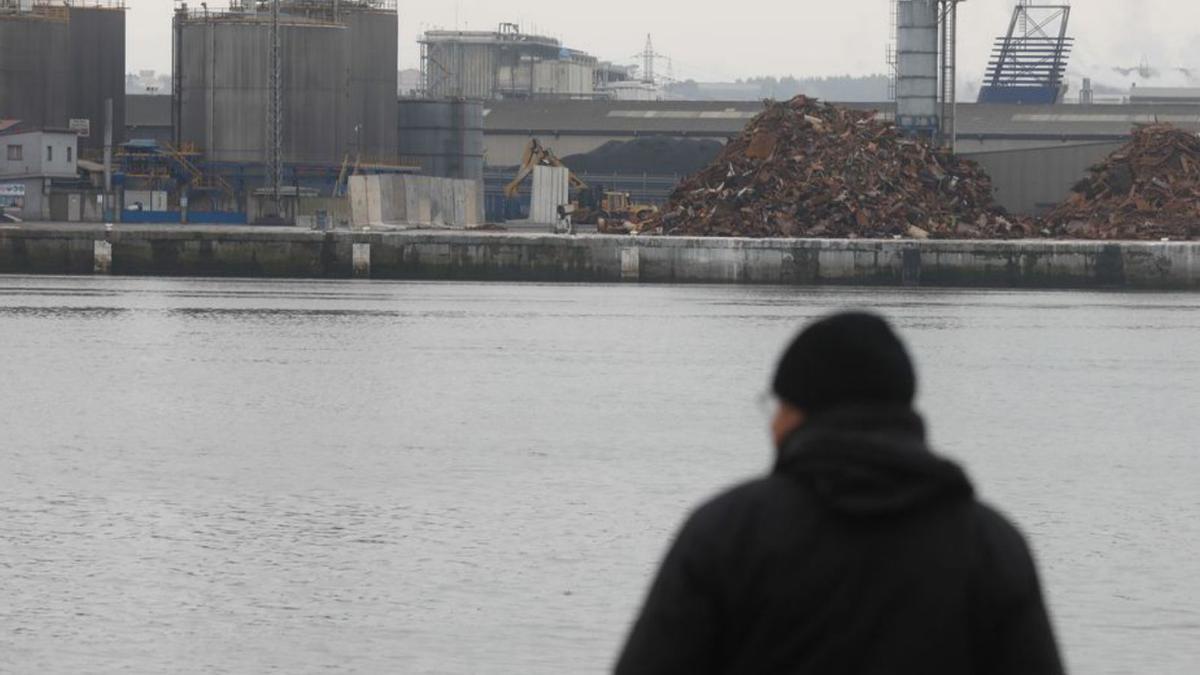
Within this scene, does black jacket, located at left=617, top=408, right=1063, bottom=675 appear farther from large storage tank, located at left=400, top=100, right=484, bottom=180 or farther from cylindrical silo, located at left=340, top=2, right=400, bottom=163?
large storage tank, located at left=400, top=100, right=484, bottom=180

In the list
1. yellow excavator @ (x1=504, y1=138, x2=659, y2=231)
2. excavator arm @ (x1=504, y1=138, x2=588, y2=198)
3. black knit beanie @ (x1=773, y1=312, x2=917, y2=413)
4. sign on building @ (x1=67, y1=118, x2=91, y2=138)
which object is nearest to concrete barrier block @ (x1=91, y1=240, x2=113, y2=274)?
yellow excavator @ (x1=504, y1=138, x2=659, y2=231)

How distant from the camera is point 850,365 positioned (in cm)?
421

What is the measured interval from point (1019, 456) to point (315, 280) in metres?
58.5

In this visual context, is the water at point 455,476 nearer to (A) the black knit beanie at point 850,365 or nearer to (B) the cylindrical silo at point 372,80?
(A) the black knit beanie at point 850,365

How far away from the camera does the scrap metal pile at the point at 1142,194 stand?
7644cm

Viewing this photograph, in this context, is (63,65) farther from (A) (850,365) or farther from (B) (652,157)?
(A) (850,365)

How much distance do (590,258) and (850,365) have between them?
72.6 meters

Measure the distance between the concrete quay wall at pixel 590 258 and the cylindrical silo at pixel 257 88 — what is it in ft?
57.9

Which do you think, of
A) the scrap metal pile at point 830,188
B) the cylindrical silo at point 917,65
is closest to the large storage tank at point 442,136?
the scrap metal pile at point 830,188

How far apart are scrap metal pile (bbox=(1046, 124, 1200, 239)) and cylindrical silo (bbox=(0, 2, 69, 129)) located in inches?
1877

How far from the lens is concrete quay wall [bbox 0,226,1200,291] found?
72750mm

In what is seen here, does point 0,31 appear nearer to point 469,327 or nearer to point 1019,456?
point 469,327

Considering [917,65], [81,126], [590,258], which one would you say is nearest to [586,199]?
[917,65]

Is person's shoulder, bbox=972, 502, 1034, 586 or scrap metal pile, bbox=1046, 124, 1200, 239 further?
scrap metal pile, bbox=1046, 124, 1200, 239
